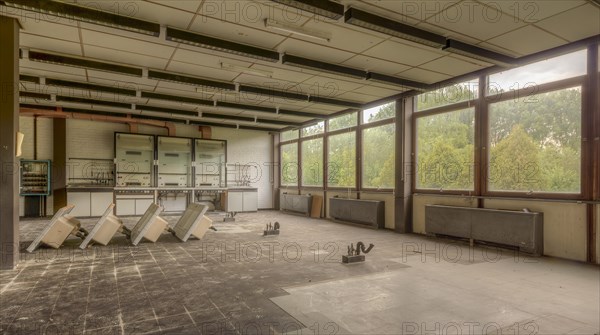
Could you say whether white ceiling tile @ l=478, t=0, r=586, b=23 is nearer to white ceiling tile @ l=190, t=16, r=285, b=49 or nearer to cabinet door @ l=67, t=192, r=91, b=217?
white ceiling tile @ l=190, t=16, r=285, b=49

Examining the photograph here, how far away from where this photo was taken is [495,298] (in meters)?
3.10

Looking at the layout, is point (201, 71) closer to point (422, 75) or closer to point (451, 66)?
point (422, 75)

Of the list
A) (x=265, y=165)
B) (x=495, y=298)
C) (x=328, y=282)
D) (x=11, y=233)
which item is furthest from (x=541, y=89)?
(x=265, y=165)

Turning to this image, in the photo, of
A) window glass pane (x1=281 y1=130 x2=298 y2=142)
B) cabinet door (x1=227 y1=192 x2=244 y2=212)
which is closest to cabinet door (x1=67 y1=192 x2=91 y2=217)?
cabinet door (x1=227 y1=192 x2=244 y2=212)

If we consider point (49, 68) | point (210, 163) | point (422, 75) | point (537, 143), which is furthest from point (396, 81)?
point (210, 163)

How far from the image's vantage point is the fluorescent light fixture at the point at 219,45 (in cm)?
423

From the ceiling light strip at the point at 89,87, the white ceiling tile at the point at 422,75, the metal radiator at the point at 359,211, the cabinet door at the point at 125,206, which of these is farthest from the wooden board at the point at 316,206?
the ceiling light strip at the point at 89,87

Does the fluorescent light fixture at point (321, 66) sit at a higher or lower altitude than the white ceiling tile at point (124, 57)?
lower

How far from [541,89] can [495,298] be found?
3414 mm

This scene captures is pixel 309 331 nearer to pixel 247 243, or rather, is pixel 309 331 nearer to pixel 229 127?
pixel 247 243

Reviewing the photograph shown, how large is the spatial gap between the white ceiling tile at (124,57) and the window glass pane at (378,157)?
4.75 metres

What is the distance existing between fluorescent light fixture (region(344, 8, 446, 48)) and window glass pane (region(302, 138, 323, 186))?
5.89m

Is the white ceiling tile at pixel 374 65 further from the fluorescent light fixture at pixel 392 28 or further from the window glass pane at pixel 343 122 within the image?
the window glass pane at pixel 343 122

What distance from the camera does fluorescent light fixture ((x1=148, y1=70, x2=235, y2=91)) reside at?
589 cm
